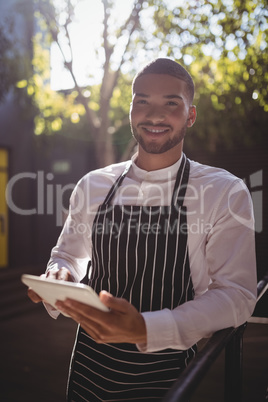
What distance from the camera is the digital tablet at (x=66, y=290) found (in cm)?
90

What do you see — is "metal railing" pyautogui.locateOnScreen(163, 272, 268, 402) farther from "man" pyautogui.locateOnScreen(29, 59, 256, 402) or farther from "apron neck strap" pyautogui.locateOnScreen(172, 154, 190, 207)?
"apron neck strap" pyautogui.locateOnScreen(172, 154, 190, 207)

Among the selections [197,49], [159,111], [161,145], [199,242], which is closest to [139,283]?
[199,242]

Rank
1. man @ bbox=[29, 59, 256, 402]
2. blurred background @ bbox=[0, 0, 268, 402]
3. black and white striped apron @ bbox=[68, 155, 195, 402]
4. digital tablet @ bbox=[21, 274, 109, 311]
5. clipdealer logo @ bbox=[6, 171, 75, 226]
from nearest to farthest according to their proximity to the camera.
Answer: digital tablet @ bbox=[21, 274, 109, 311], man @ bbox=[29, 59, 256, 402], black and white striped apron @ bbox=[68, 155, 195, 402], blurred background @ bbox=[0, 0, 268, 402], clipdealer logo @ bbox=[6, 171, 75, 226]

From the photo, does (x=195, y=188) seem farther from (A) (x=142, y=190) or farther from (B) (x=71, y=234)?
(B) (x=71, y=234)

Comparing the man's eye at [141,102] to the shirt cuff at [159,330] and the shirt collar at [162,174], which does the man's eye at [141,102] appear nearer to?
the shirt collar at [162,174]

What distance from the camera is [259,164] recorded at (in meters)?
7.41

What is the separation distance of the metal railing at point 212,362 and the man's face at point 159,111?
0.69m

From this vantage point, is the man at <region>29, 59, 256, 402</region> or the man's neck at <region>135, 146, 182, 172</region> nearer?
the man at <region>29, 59, 256, 402</region>

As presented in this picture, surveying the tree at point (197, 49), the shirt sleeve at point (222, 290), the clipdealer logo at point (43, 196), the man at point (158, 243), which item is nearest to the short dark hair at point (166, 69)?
the man at point (158, 243)

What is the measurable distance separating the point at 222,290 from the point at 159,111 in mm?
664

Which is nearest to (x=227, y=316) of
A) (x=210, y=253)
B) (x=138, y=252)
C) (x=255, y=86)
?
(x=210, y=253)

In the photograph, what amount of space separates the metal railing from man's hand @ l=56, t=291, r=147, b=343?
0.60 feet

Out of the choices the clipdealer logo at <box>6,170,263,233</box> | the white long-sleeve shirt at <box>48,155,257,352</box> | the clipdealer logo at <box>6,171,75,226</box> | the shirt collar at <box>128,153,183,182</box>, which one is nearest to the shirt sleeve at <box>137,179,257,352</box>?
the white long-sleeve shirt at <box>48,155,257,352</box>

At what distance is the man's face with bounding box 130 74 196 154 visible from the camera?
1.45 meters
